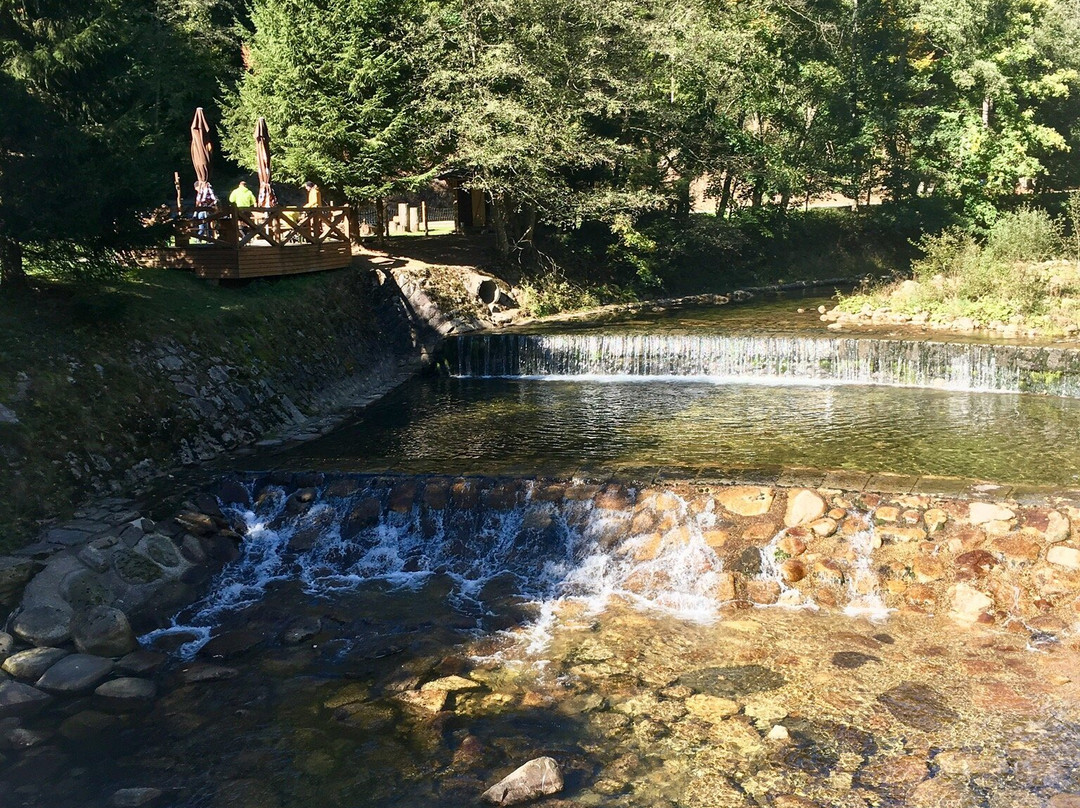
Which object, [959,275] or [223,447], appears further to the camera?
[959,275]

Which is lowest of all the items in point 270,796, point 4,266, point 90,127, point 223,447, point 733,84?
point 270,796

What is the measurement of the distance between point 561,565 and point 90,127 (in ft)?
32.6

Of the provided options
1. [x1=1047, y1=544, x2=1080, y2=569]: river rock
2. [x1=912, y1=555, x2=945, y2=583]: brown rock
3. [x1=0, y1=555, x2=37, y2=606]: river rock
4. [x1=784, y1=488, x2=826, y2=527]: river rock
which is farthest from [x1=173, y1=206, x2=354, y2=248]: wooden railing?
[x1=1047, y1=544, x2=1080, y2=569]: river rock

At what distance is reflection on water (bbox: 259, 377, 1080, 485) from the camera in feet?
46.2

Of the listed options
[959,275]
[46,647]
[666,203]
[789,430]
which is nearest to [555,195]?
[666,203]

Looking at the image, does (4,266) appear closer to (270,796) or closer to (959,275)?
(270,796)

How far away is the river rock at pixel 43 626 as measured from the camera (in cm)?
1040

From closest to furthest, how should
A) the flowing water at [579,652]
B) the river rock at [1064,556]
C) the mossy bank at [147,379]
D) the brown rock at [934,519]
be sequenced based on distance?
the flowing water at [579,652] < the river rock at [1064,556] < the brown rock at [934,519] < the mossy bank at [147,379]

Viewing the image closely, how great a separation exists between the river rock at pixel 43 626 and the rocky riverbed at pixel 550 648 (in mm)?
26

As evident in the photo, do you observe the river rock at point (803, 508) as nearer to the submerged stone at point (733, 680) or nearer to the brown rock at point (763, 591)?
the brown rock at point (763, 591)

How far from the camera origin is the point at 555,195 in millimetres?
27094

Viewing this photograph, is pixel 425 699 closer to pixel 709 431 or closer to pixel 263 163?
pixel 709 431

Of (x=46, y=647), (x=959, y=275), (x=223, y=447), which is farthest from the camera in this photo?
(x=959, y=275)

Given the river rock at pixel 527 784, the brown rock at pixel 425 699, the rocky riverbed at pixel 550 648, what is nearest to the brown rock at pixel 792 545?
the rocky riverbed at pixel 550 648
